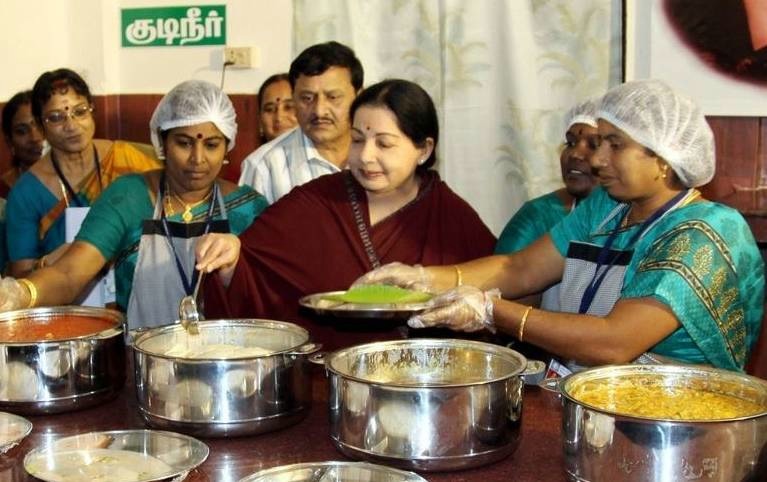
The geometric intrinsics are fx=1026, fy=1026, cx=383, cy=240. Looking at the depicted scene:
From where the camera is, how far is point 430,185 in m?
2.90

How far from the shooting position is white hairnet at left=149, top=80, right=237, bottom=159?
116 inches

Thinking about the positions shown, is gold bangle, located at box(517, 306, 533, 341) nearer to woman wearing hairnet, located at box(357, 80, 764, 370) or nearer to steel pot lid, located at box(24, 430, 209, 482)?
woman wearing hairnet, located at box(357, 80, 764, 370)

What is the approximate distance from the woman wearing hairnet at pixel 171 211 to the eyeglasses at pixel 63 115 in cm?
69

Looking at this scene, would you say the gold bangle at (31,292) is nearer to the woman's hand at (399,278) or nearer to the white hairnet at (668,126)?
the woman's hand at (399,278)

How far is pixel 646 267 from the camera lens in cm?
205

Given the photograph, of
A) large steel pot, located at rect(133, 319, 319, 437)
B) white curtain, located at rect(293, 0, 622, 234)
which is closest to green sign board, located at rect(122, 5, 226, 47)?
white curtain, located at rect(293, 0, 622, 234)

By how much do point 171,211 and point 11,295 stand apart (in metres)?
0.76

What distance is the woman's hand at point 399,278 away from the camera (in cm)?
243

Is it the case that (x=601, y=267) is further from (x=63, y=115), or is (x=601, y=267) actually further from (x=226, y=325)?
(x=63, y=115)

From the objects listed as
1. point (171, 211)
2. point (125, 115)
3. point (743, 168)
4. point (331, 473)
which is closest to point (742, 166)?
point (743, 168)

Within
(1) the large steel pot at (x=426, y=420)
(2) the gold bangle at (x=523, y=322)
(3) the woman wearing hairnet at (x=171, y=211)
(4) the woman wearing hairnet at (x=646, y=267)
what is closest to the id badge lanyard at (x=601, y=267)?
(4) the woman wearing hairnet at (x=646, y=267)

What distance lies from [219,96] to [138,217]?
1.40ft

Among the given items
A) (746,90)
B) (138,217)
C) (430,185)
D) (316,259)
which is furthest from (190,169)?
(746,90)

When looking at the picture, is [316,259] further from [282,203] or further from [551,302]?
[551,302]
